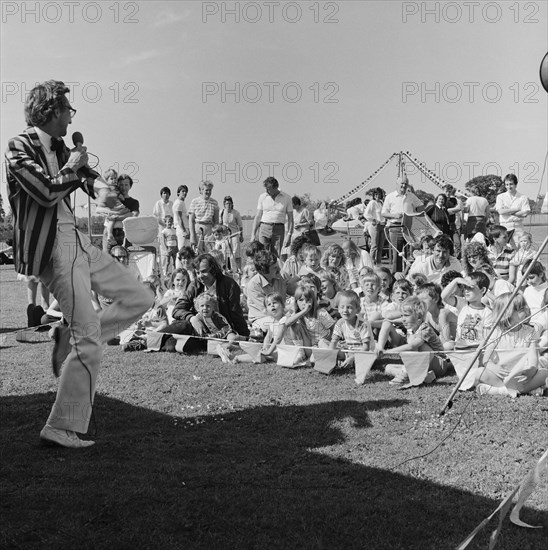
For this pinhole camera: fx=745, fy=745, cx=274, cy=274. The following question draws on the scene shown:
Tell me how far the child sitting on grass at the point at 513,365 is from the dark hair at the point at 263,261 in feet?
8.40

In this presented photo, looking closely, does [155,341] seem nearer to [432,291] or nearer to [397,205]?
[432,291]

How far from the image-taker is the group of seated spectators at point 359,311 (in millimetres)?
5905

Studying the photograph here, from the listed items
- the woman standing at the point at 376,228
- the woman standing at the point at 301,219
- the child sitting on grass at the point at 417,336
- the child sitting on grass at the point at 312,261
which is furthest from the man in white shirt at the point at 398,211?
the child sitting on grass at the point at 417,336

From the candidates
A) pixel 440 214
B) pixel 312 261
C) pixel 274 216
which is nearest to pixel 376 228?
pixel 440 214

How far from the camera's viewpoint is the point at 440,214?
545 inches

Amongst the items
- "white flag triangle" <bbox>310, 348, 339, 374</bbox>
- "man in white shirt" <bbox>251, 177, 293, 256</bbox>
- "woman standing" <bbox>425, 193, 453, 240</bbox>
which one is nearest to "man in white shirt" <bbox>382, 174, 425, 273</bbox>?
"woman standing" <bbox>425, 193, 453, 240</bbox>

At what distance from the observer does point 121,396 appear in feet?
18.6

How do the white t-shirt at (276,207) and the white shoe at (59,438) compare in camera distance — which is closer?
the white shoe at (59,438)

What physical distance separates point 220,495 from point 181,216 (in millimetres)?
10828

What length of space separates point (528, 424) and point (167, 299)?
473cm

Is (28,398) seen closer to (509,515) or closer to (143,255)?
(509,515)

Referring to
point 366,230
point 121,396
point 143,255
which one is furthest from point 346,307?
point 366,230

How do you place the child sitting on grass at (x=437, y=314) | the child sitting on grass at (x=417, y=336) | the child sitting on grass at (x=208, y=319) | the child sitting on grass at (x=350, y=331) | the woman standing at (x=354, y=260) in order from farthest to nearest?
the woman standing at (x=354, y=260) → the child sitting on grass at (x=208, y=319) → the child sitting on grass at (x=437, y=314) → the child sitting on grass at (x=350, y=331) → the child sitting on grass at (x=417, y=336)

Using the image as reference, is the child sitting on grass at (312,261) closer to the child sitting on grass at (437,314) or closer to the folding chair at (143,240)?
the child sitting on grass at (437,314)
